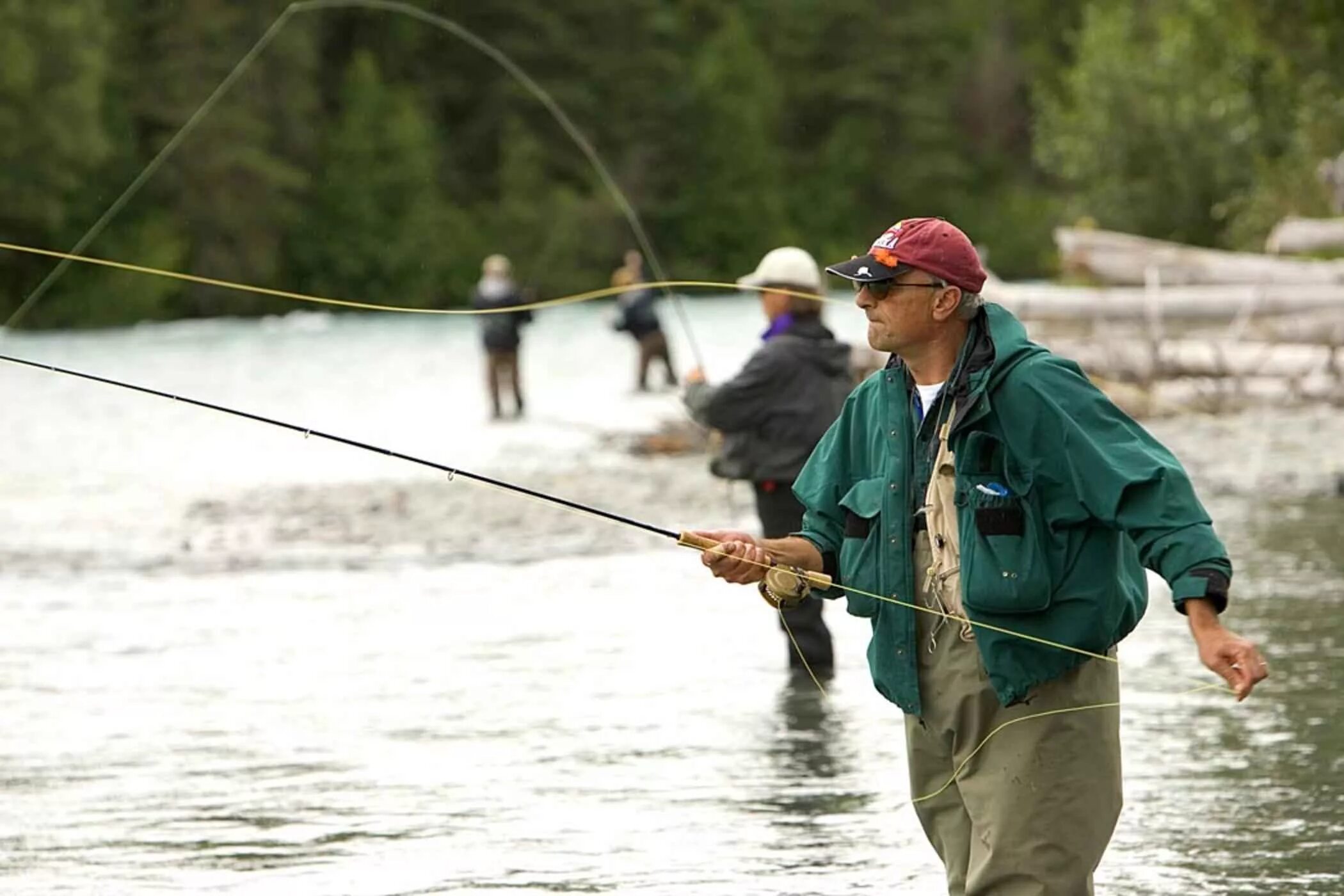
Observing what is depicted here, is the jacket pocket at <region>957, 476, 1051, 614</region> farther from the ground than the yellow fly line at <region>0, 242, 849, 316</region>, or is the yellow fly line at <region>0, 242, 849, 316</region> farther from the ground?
the yellow fly line at <region>0, 242, 849, 316</region>

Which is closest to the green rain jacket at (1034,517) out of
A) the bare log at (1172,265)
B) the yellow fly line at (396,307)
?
the yellow fly line at (396,307)

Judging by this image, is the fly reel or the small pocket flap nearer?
the small pocket flap

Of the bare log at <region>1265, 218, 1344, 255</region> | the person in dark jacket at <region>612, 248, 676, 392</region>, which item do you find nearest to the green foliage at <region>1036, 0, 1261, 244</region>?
the person in dark jacket at <region>612, 248, 676, 392</region>

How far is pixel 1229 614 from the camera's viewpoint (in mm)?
10742

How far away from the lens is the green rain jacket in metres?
4.48

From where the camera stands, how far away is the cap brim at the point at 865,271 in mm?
4699

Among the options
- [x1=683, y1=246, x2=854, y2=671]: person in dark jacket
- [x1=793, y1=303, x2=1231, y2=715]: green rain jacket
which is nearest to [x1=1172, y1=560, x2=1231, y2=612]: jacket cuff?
[x1=793, y1=303, x2=1231, y2=715]: green rain jacket

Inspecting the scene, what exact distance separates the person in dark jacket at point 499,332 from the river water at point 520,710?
23.3ft

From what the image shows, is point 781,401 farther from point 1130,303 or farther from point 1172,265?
point 1172,265

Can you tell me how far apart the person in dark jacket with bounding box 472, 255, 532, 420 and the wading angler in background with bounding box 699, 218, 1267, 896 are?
21.0m

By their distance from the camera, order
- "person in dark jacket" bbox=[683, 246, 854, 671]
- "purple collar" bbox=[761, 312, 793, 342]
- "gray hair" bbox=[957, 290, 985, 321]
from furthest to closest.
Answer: "purple collar" bbox=[761, 312, 793, 342], "person in dark jacket" bbox=[683, 246, 854, 671], "gray hair" bbox=[957, 290, 985, 321]

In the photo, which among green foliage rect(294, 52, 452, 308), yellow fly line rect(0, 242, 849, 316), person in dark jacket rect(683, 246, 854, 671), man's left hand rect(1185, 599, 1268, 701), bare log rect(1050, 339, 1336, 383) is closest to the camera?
man's left hand rect(1185, 599, 1268, 701)

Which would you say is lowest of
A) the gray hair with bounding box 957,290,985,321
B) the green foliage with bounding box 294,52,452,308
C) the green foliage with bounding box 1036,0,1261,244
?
the gray hair with bounding box 957,290,985,321

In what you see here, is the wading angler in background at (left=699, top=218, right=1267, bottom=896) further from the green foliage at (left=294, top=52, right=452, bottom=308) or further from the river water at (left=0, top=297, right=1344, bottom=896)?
the green foliage at (left=294, top=52, right=452, bottom=308)
